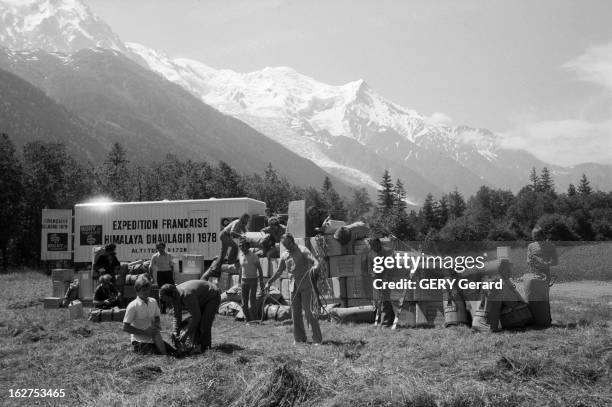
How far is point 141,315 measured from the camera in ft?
30.1

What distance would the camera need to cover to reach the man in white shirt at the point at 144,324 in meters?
9.17

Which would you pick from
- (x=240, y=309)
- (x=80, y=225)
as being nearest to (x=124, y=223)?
(x=80, y=225)

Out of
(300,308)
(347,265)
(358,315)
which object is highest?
(347,265)

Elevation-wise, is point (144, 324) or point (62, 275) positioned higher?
point (62, 275)

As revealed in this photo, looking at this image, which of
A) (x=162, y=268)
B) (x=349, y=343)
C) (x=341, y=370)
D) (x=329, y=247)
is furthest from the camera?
(x=162, y=268)

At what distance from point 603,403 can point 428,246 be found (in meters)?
6.88

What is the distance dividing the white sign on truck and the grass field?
12.0m

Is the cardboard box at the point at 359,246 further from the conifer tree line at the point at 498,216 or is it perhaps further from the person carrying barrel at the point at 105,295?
the conifer tree line at the point at 498,216

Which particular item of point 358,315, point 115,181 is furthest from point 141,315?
point 115,181

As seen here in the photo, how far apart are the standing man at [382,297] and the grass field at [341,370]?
747mm

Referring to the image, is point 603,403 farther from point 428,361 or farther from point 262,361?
point 262,361

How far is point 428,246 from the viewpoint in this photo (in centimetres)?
1320

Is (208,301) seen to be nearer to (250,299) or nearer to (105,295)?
(250,299)

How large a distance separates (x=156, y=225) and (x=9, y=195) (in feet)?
113
